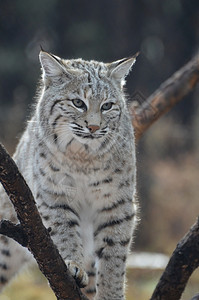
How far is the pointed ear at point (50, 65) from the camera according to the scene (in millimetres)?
4707

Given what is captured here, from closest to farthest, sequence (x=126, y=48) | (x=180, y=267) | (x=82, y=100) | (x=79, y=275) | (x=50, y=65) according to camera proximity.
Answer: (x=180, y=267)
(x=79, y=275)
(x=82, y=100)
(x=50, y=65)
(x=126, y=48)

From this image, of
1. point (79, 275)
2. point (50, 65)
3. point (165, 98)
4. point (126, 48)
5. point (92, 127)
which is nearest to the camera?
point (79, 275)

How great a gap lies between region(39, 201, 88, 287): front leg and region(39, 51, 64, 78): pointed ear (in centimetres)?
92

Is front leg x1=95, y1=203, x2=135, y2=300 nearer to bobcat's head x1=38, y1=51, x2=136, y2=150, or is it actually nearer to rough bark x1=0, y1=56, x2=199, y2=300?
bobcat's head x1=38, y1=51, x2=136, y2=150

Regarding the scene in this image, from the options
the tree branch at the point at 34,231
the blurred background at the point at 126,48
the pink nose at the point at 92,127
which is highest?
the blurred background at the point at 126,48

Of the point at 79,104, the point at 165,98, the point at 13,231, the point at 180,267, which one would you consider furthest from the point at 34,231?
the point at 165,98

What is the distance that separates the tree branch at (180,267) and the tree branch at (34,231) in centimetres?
51

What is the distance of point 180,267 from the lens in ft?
11.8

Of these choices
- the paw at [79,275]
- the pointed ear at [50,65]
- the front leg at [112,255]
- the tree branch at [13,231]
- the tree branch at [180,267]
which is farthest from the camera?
Answer: the front leg at [112,255]

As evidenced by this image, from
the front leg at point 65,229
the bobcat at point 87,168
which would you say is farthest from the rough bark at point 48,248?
the bobcat at point 87,168

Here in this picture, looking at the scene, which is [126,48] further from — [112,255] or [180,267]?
[180,267]

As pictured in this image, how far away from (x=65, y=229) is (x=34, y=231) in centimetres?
121

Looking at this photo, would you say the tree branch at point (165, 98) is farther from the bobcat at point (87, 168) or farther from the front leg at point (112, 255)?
the front leg at point (112, 255)

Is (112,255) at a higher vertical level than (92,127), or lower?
lower
